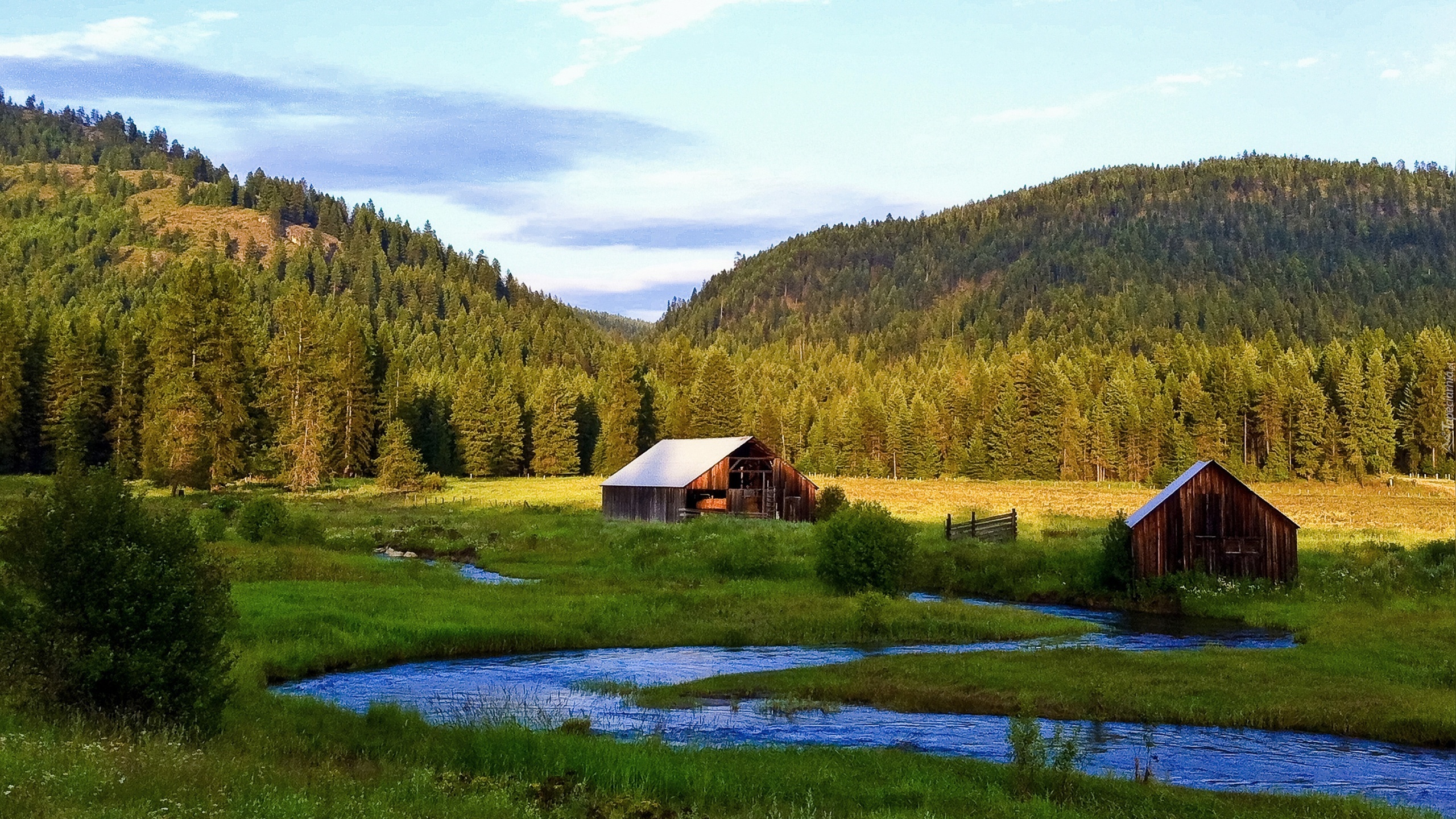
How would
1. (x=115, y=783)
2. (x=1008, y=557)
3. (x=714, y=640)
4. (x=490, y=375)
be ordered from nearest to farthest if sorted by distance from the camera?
(x=115, y=783)
(x=714, y=640)
(x=1008, y=557)
(x=490, y=375)

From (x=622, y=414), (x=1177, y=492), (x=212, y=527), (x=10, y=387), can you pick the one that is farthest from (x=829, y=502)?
(x=10, y=387)

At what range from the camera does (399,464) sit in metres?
97.4

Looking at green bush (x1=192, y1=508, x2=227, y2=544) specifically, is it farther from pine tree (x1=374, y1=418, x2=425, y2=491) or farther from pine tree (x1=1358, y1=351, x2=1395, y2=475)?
pine tree (x1=1358, y1=351, x2=1395, y2=475)

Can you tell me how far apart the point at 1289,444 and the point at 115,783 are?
139520mm

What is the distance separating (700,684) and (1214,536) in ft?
90.5

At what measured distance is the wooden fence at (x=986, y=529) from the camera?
187 ft

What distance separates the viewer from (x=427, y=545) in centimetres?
5972

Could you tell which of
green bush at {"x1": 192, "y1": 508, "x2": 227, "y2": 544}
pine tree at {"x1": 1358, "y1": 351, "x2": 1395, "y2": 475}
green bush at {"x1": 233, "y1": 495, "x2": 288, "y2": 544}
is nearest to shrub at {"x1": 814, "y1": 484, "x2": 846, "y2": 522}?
green bush at {"x1": 233, "y1": 495, "x2": 288, "y2": 544}

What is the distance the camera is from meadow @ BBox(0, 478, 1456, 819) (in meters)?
13.9

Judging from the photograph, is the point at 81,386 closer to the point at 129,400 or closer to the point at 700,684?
the point at 129,400

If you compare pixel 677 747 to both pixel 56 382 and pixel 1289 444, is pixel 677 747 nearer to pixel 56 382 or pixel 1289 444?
pixel 56 382

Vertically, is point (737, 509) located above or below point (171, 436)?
below

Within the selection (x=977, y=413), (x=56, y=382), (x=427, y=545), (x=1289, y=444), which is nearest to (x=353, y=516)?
(x=427, y=545)

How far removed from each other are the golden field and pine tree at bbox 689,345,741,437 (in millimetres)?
13338
